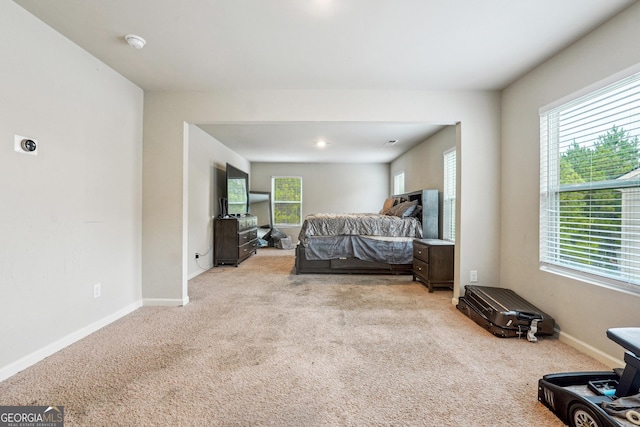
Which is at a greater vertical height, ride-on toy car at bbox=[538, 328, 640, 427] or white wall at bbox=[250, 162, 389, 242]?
white wall at bbox=[250, 162, 389, 242]

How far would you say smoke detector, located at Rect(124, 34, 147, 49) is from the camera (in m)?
1.98

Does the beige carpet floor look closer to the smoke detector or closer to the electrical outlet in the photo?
the electrical outlet

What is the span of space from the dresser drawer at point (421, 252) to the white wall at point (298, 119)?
2.11ft

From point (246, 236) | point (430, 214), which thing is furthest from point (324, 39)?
point (246, 236)

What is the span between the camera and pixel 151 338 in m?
2.17

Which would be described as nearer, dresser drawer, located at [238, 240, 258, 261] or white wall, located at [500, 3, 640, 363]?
white wall, located at [500, 3, 640, 363]

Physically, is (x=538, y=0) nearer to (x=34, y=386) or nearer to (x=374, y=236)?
(x=374, y=236)

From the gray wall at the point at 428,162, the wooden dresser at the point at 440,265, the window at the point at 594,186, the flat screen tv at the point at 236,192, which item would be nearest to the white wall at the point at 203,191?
the flat screen tv at the point at 236,192

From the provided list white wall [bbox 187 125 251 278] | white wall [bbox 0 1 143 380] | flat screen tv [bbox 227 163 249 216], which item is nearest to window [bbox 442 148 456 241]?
flat screen tv [bbox 227 163 249 216]

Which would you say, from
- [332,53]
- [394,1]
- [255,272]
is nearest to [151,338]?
[255,272]

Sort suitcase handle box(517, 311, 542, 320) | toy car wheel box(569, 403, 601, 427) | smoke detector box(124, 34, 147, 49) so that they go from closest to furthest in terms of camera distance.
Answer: toy car wheel box(569, 403, 601, 427) → smoke detector box(124, 34, 147, 49) → suitcase handle box(517, 311, 542, 320)

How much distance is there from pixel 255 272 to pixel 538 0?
14.3 ft

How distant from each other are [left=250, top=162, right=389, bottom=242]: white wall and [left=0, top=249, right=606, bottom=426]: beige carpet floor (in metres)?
5.00

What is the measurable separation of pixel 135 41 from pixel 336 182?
19.7 feet
